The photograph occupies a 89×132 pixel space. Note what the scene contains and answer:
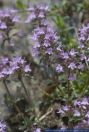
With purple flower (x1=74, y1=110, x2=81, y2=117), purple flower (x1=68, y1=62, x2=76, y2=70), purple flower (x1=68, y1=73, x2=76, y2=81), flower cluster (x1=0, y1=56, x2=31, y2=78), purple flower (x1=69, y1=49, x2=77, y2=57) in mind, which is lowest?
purple flower (x1=74, y1=110, x2=81, y2=117)

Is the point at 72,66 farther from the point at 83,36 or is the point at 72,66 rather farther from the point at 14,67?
the point at 14,67

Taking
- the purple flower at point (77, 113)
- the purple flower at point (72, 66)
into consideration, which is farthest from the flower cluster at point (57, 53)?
the purple flower at point (77, 113)

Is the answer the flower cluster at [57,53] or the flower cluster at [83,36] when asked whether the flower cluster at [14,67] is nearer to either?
the flower cluster at [57,53]

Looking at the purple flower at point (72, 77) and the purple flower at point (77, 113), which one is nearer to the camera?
the purple flower at point (77, 113)

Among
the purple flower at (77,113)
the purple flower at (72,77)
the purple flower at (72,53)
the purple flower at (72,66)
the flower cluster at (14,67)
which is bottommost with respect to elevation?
the purple flower at (77,113)

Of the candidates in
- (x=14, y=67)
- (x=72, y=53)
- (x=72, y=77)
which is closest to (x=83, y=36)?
(x=72, y=53)

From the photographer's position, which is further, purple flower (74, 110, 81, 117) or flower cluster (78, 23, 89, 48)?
flower cluster (78, 23, 89, 48)

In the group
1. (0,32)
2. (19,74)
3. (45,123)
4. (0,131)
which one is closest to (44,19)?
(0,32)

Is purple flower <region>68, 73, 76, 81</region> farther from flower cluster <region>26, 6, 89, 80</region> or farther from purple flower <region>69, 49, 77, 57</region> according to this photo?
purple flower <region>69, 49, 77, 57</region>

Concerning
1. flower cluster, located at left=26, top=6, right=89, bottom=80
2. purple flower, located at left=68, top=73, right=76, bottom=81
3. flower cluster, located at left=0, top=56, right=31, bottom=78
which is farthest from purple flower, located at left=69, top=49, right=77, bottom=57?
flower cluster, located at left=0, top=56, right=31, bottom=78

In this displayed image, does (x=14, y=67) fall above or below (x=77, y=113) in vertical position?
above

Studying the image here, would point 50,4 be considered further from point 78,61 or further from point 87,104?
point 87,104
